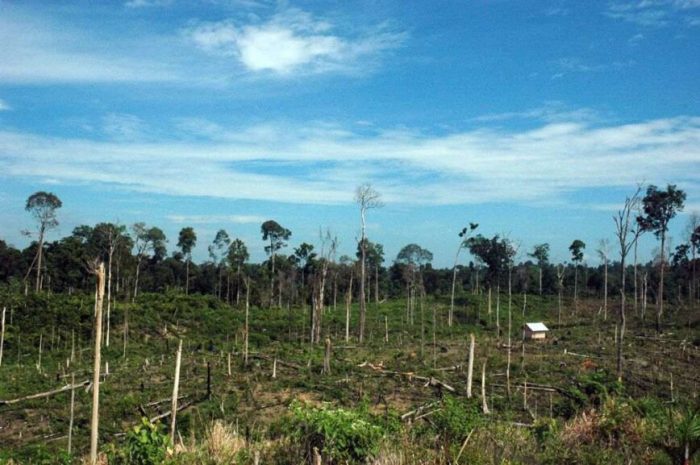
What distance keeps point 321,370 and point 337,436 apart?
1791cm

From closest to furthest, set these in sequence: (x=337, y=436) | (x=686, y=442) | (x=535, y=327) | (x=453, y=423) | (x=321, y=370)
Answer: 1. (x=686, y=442)
2. (x=337, y=436)
3. (x=453, y=423)
4. (x=321, y=370)
5. (x=535, y=327)

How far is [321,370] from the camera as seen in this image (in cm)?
2461

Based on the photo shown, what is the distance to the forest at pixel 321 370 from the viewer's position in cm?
773

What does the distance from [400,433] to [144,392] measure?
14.9 m

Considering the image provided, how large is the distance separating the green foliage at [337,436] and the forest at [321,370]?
2 cm

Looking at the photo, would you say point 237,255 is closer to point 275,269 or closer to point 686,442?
point 275,269

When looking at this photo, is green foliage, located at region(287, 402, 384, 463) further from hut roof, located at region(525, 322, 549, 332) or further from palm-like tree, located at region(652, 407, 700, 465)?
hut roof, located at region(525, 322, 549, 332)

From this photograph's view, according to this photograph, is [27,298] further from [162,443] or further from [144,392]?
[162,443]

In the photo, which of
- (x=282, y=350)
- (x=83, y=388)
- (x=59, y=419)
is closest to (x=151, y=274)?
(x=282, y=350)

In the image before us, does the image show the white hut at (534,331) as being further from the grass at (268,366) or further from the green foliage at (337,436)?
the green foliage at (337,436)

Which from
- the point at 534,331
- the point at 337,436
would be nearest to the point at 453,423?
the point at 337,436

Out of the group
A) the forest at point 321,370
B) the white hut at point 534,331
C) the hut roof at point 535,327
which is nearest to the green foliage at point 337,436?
the forest at point 321,370

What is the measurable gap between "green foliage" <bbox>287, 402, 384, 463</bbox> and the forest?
0.06 feet

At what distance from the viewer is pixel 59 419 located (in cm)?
1792
